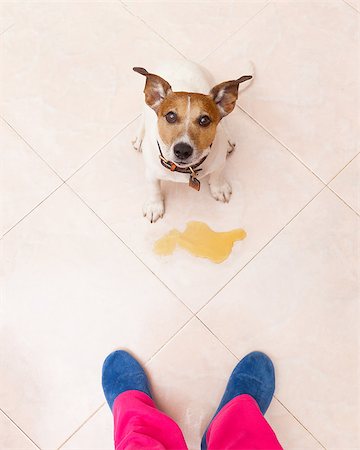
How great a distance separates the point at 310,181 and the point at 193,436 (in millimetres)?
1333

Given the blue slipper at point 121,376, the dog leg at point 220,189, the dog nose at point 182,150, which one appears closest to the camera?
the dog nose at point 182,150

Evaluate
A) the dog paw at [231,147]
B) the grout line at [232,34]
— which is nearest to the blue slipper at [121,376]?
the dog paw at [231,147]

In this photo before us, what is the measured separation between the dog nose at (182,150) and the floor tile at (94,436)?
1.27 metres

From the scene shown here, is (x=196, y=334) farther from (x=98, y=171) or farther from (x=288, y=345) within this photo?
(x=98, y=171)

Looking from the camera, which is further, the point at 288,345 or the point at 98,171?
the point at 98,171

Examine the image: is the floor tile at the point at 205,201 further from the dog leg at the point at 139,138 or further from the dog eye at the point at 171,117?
the dog eye at the point at 171,117

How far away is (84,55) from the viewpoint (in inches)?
102

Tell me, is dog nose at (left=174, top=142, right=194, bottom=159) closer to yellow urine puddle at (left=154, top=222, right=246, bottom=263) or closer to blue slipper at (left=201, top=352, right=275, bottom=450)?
yellow urine puddle at (left=154, top=222, right=246, bottom=263)

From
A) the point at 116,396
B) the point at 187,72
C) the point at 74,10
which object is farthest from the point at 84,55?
the point at 116,396

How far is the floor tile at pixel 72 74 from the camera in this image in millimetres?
2484

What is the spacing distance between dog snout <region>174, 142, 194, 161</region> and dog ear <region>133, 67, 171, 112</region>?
21cm

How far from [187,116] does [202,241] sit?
30.3 inches

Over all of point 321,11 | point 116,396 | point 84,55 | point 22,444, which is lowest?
point 22,444

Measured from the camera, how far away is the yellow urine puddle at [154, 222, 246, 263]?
92.4 inches
